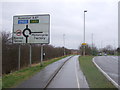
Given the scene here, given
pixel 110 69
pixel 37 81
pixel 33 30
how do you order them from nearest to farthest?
pixel 37 81 → pixel 110 69 → pixel 33 30

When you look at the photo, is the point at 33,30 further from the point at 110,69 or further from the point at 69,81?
the point at 69,81

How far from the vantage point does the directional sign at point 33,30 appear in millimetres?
16062

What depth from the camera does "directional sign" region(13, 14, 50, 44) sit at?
52.7 ft

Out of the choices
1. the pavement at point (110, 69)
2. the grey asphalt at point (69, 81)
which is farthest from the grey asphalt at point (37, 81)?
the pavement at point (110, 69)

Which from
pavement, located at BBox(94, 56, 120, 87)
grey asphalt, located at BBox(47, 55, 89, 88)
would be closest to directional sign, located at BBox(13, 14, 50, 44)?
grey asphalt, located at BBox(47, 55, 89, 88)

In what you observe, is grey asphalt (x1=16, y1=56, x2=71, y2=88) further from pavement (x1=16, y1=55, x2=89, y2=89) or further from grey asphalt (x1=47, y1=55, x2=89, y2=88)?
grey asphalt (x1=47, y1=55, x2=89, y2=88)

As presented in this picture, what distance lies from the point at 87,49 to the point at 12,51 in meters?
50.5

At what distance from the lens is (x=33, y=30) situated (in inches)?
635

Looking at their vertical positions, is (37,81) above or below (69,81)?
above

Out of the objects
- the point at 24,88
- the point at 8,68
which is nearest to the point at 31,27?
the point at 8,68

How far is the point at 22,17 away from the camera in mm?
16375

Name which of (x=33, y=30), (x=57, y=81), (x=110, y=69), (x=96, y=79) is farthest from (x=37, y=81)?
(x=33, y=30)

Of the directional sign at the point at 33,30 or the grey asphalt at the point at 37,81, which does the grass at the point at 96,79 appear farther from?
the directional sign at the point at 33,30

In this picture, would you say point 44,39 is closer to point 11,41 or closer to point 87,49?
point 11,41
